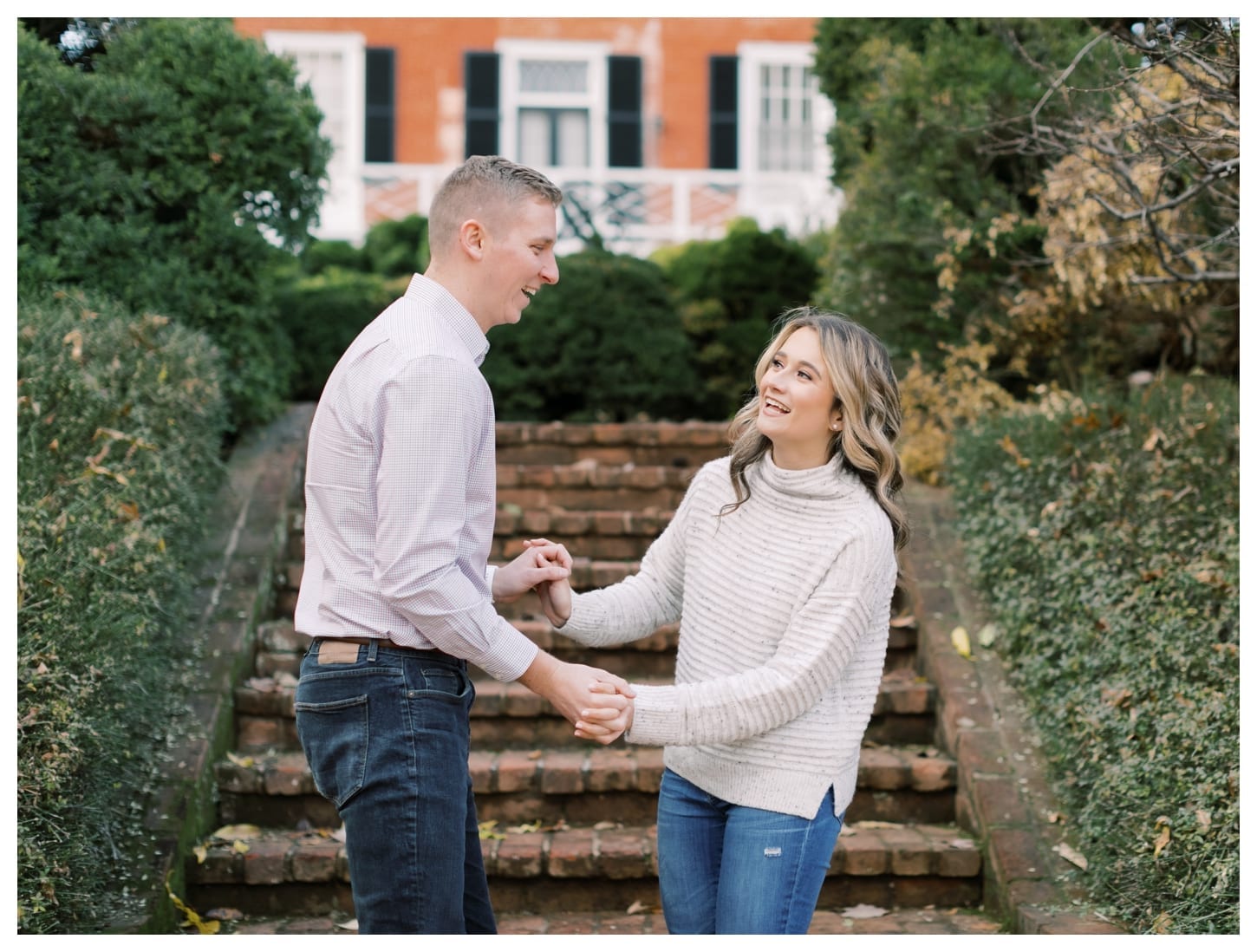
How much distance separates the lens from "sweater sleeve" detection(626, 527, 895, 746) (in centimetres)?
230

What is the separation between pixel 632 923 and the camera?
392 centimetres

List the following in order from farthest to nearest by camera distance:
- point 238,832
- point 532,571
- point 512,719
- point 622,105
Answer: point 622,105, point 512,719, point 238,832, point 532,571

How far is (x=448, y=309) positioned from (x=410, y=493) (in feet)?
1.37

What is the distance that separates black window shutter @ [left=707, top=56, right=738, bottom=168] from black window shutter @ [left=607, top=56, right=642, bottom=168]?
0.95m

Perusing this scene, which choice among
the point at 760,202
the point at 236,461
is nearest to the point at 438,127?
the point at 760,202

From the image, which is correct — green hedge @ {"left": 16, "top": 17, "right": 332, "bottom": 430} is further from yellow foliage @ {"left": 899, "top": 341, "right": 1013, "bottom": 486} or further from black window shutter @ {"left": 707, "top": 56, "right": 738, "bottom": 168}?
black window shutter @ {"left": 707, "top": 56, "right": 738, "bottom": 168}

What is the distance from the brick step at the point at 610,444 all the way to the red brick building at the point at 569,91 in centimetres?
887

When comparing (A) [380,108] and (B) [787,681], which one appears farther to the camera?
(A) [380,108]

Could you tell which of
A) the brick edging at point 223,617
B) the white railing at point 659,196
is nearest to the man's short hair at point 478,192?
the brick edging at point 223,617

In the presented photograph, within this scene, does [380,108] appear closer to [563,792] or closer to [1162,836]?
[563,792]

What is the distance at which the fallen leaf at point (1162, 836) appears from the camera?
3355 millimetres

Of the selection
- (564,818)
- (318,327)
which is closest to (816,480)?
(564,818)

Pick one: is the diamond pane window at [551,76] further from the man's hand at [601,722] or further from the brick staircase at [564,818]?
the man's hand at [601,722]

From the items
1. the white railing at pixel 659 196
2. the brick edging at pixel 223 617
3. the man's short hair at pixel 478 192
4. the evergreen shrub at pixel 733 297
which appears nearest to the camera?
the man's short hair at pixel 478 192
